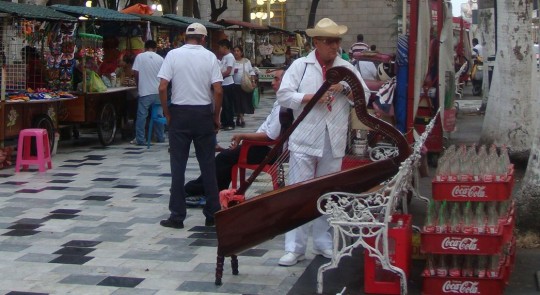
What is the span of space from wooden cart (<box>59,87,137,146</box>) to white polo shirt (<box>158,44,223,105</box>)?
606 centimetres

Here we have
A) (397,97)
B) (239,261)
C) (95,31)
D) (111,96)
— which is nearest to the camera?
(239,261)

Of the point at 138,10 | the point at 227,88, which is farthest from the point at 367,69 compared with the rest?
the point at 138,10

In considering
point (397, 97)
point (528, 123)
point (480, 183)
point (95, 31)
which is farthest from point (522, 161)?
point (95, 31)

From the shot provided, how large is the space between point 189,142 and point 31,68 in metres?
6.17

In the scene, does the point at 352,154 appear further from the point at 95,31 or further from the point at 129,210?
the point at 95,31

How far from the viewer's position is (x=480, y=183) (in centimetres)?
574

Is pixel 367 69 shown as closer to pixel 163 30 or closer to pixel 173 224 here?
pixel 173 224

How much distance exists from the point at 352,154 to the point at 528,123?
15.7ft

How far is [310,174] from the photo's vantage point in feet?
21.7

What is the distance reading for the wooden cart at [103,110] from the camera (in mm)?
13641

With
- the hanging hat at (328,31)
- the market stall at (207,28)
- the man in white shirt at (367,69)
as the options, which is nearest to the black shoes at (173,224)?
the hanging hat at (328,31)

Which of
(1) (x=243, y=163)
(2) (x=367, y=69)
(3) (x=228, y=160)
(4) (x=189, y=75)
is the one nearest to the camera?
(4) (x=189, y=75)

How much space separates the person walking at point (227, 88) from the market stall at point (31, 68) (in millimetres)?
3550

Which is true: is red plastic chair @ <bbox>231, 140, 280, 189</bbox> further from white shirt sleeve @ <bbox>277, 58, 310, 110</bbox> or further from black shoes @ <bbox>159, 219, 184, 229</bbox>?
white shirt sleeve @ <bbox>277, 58, 310, 110</bbox>
